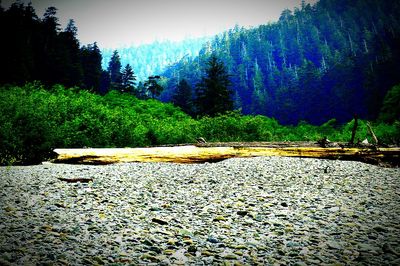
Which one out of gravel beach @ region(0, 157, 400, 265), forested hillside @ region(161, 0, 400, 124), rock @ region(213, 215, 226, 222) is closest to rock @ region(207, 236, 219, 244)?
gravel beach @ region(0, 157, 400, 265)

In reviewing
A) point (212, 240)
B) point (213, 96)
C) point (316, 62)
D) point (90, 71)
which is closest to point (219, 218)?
point (212, 240)

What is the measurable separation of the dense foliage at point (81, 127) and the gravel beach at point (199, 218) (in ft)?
9.91

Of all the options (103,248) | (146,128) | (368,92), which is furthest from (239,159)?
(368,92)

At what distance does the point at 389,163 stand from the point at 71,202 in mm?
10214

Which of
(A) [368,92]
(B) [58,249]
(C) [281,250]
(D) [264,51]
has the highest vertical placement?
(D) [264,51]

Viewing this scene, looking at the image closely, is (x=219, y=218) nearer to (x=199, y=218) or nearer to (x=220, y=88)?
(x=199, y=218)

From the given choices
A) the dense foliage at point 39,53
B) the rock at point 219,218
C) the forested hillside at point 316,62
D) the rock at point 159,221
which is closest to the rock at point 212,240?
the rock at point 219,218

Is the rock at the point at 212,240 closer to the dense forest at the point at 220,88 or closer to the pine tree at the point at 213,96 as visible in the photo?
the dense forest at the point at 220,88

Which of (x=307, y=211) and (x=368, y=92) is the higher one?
(x=368, y=92)

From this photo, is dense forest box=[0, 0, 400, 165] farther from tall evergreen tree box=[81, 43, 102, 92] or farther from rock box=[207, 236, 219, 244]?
rock box=[207, 236, 219, 244]

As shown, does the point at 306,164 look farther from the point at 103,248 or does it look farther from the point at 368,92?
the point at 368,92

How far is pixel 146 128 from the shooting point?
2006 cm

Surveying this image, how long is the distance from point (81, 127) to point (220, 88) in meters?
22.2

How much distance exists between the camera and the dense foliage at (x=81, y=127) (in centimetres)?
965
